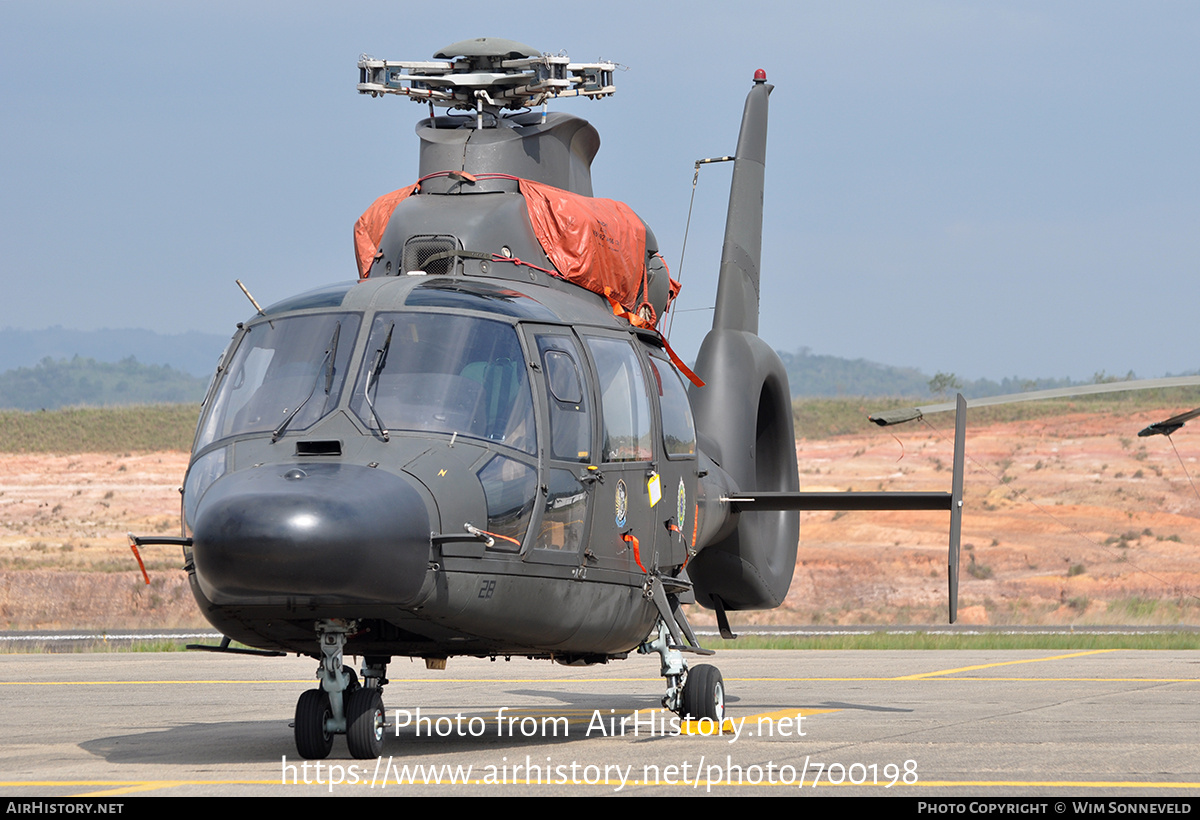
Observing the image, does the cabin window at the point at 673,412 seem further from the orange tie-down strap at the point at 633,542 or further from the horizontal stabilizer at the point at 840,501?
the horizontal stabilizer at the point at 840,501

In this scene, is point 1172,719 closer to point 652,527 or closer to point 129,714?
point 652,527

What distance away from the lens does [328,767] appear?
885 centimetres

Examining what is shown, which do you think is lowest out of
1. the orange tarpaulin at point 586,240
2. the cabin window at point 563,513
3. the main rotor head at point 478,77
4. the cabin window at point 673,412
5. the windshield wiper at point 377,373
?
the cabin window at point 563,513

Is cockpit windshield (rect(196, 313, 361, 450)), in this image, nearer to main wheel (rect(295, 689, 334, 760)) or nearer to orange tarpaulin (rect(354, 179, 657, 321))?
main wheel (rect(295, 689, 334, 760))

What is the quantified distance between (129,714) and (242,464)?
20.6 feet

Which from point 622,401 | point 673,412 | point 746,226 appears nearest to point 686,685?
point 673,412

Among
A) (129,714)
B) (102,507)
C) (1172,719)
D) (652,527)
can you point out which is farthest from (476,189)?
(102,507)

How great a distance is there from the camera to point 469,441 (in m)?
9.12

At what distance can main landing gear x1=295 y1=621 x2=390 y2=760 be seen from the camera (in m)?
9.02

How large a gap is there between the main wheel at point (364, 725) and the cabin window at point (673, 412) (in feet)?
10.8

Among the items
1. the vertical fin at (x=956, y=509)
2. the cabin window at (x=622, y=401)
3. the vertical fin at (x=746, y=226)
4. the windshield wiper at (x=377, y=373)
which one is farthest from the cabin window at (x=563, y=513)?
the vertical fin at (x=746, y=226)

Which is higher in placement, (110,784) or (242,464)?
(242,464)

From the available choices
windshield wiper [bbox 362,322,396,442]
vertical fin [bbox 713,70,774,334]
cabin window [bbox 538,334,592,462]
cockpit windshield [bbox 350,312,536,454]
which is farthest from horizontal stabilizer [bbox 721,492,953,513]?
windshield wiper [bbox 362,322,396,442]

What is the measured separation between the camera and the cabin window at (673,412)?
11.6m
